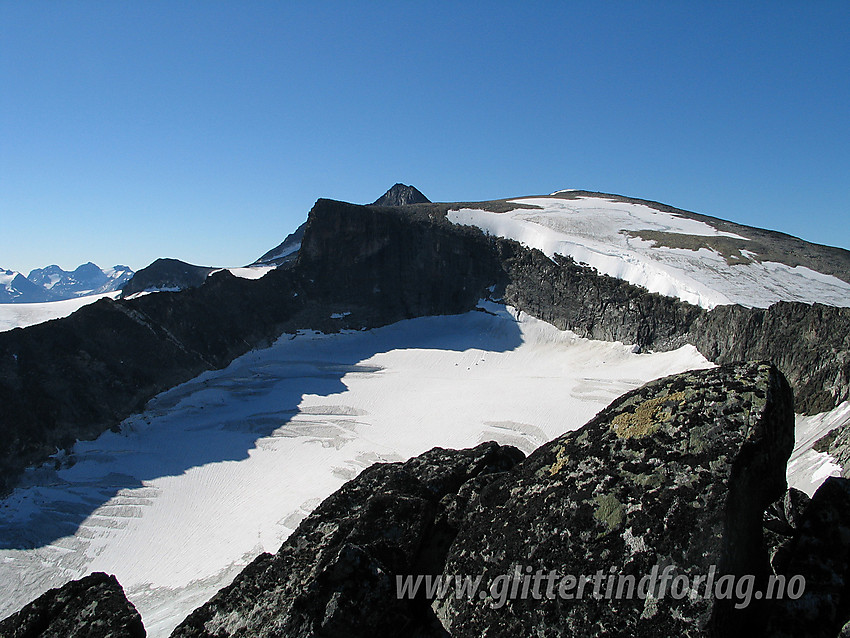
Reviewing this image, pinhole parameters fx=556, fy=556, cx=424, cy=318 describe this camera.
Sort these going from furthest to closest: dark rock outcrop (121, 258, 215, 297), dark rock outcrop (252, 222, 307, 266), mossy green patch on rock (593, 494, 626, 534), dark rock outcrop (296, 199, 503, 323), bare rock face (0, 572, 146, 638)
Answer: dark rock outcrop (252, 222, 307, 266) → dark rock outcrop (121, 258, 215, 297) → dark rock outcrop (296, 199, 503, 323) → bare rock face (0, 572, 146, 638) → mossy green patch on rock (593, 494, 626, 534)

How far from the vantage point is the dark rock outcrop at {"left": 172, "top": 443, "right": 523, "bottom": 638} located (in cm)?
410

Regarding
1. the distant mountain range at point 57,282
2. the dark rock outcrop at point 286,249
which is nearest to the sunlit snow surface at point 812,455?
the dark rock outcrop at point 286,249

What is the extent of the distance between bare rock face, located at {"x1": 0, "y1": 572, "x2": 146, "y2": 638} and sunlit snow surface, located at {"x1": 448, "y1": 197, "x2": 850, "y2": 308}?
32.8 m

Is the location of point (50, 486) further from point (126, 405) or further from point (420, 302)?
point (420, 302)

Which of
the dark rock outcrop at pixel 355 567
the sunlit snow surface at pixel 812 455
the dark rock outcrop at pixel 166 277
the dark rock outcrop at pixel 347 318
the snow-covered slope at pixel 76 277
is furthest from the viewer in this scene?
the snow-covered slope at pixel 76 277

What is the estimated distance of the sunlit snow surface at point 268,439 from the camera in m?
17.5

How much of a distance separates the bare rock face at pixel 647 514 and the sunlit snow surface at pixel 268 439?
1200 centimetres

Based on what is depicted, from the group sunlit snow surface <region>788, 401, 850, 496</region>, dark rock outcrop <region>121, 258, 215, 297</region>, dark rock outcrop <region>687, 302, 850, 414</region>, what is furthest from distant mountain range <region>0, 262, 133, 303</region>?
sunlit snow surface <region>788, 401, 850, 496</region>

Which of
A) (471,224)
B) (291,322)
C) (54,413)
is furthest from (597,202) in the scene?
(54,413)

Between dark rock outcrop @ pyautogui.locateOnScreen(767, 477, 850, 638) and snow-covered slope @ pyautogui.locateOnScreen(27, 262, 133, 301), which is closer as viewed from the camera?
dark rock outcrop @ pyautogui.locateOnScreen(767, 477, 850, 638)

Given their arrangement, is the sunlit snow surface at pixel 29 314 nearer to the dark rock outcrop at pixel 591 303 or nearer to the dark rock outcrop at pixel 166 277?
the dark rock outcrop at pixel 166 277

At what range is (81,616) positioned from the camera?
15.9 feet

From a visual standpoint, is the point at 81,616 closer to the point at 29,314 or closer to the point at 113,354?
the point at 113,354

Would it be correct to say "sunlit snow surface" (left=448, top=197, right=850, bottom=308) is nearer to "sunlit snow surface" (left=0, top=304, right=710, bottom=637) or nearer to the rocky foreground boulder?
"sunlit snow surface" (left=0, top=304, right=710, bottom=637)
